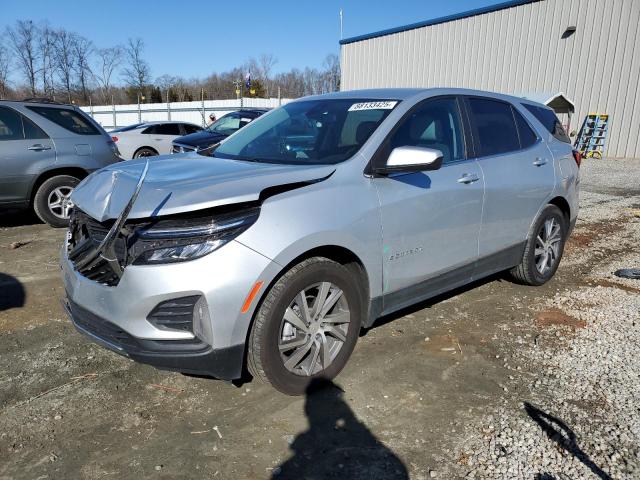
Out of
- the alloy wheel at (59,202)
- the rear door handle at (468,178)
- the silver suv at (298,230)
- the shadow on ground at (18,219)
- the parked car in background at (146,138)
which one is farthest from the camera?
the parked car in background at (146,138)

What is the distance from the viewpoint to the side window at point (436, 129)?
3.38 m

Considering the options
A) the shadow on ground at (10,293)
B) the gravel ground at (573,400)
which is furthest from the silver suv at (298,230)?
the shadow on ground at (10,293)

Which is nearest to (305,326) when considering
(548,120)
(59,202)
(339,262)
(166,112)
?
(339,262)

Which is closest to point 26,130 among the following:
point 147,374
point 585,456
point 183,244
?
point 147,374

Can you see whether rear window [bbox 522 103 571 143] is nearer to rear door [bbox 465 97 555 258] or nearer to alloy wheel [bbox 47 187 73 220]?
rear door [bbox 465 97 555 258]

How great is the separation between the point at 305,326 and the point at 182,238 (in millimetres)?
876

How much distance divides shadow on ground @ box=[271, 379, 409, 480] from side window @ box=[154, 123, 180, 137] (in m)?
12.9

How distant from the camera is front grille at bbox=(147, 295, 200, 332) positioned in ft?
7.91

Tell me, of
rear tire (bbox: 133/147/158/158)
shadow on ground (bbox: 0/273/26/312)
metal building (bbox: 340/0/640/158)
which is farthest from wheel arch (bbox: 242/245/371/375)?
metal building (bbox: 340/0/640/158)

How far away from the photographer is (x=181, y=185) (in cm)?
264

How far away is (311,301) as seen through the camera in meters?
2.88

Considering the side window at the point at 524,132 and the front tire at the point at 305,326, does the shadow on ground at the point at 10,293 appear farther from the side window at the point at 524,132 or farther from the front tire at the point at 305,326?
the side window at the point at 524,132

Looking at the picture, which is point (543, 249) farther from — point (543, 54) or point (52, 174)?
point (543, 54)

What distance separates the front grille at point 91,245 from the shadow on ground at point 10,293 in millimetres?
1692
